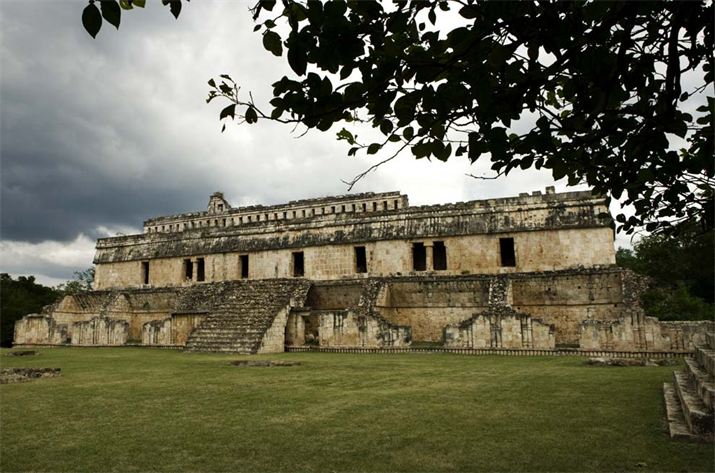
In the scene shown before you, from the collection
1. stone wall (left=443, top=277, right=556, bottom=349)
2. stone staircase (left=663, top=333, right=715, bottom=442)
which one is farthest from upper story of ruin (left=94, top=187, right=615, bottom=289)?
stone staircase (left=663, top=333, right=715, bottom=442)

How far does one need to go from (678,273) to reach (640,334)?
23151 mm

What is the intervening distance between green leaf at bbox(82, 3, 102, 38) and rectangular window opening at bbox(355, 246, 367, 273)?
62.7ft

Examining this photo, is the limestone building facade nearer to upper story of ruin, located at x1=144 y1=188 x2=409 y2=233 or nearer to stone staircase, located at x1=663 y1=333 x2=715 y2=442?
stone staircase, located at x1=663 y1=333 x2=715 y2=442

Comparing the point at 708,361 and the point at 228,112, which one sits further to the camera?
the point at 708,361

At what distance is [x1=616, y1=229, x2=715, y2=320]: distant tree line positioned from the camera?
21234 millimetres

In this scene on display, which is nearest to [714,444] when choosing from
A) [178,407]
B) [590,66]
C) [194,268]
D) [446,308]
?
[590,66]

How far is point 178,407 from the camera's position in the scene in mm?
6363

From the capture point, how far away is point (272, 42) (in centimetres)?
269

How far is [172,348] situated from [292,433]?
45.7 feet

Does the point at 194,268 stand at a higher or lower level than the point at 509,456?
higher

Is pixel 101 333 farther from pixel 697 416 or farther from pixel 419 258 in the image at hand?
pixel 697 416

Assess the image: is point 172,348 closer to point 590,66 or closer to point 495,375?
point 495,375

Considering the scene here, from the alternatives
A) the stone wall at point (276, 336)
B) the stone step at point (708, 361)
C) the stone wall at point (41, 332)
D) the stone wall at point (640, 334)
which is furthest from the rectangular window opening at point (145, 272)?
the stone step at point (708, 361)

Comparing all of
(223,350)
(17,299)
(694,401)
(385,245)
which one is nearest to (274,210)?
(17,299)
